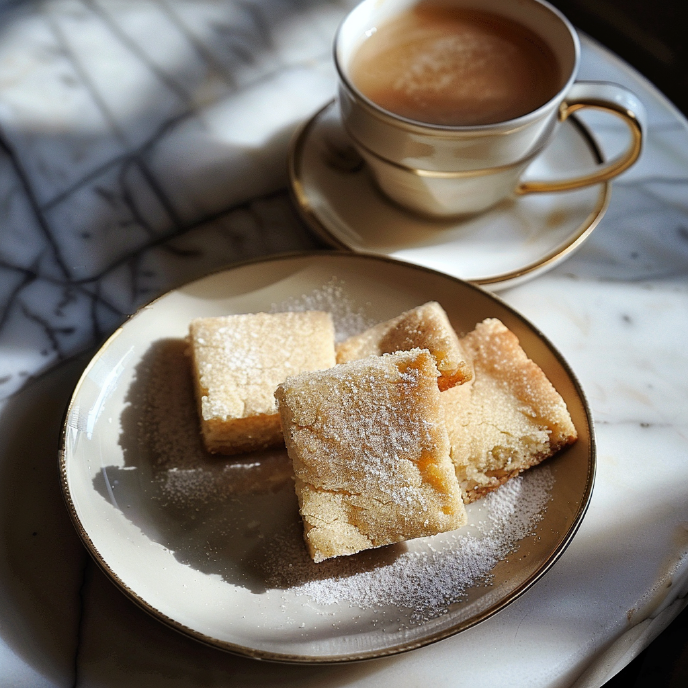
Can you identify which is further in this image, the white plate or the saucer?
the saucer

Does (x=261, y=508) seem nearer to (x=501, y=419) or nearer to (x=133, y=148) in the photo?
(x=501, y=419)

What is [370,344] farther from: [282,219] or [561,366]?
[282,219]

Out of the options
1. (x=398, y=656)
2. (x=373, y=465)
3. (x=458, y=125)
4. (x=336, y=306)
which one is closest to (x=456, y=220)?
(x=458, y=125)

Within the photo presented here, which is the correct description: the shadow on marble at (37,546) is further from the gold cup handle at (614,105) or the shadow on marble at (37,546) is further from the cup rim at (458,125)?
the gold cup handle at (614,105)

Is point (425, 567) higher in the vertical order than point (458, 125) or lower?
lower

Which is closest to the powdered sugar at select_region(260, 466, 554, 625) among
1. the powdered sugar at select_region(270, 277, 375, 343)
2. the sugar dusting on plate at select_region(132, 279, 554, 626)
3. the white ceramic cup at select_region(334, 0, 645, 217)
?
the sugar dusting on plate at select_region(132, 279, 554, 626)

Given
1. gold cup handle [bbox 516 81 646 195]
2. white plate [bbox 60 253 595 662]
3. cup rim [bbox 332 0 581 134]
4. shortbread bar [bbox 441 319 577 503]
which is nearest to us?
white plate [bbox 60 253 595 662]

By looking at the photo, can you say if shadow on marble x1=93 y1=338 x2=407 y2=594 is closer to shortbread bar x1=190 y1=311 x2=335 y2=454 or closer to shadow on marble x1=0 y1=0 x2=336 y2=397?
shortbread bar x1=190 y1=311 x2=335 y2=454
